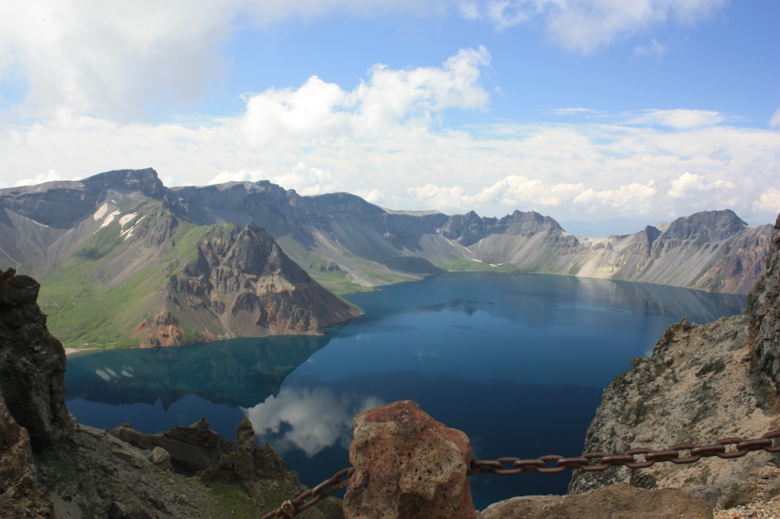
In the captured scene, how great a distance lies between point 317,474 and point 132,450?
30.2 meters

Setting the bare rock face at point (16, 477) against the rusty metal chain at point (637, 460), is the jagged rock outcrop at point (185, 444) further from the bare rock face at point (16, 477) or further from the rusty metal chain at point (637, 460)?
the rusty metal chain at point (637, 460)

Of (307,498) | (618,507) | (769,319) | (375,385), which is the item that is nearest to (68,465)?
(307,498)

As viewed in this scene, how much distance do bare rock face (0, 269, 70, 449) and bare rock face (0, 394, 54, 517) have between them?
14.8 m

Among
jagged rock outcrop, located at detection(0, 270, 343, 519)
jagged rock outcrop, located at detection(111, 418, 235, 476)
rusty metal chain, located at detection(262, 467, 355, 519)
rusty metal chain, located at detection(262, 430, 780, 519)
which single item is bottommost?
jagged rock outcrop, located at detection(111, 418, 235, 476)

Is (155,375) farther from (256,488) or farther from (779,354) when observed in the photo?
(779,354)

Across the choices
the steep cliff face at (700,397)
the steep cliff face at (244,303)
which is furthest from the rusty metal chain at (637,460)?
the steep cliff face at (244,303)

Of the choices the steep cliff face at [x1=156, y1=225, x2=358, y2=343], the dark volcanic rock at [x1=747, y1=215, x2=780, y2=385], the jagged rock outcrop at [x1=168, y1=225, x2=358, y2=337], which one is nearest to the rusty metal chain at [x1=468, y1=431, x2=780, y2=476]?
the dark volcanic rock at [x1=747, y1=215, x2=780, y2=385]

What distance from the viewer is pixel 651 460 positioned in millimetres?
6625

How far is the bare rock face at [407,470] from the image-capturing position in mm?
7031

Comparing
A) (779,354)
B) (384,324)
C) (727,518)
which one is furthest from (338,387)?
(727,518)

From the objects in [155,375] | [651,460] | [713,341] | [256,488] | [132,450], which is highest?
[651,460]

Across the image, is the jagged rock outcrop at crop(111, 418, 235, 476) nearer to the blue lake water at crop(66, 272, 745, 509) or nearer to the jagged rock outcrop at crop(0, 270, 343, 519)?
the jagged rock outcrop at crop(0, 270, 343, 519)

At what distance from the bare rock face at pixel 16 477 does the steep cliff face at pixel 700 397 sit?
23.3 meters

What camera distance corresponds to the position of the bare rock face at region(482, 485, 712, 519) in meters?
7.50
